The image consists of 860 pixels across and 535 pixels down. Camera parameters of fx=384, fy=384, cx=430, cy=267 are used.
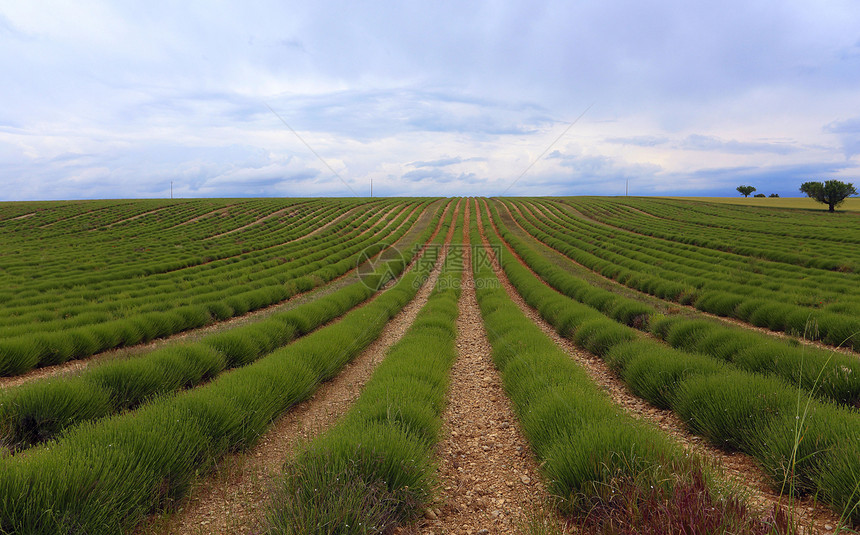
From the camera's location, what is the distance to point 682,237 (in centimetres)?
3016

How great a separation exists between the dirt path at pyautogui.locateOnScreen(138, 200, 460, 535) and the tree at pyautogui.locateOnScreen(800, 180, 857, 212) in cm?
8285

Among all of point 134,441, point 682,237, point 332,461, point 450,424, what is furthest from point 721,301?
point 682,237

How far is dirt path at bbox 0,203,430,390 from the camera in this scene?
7.12m

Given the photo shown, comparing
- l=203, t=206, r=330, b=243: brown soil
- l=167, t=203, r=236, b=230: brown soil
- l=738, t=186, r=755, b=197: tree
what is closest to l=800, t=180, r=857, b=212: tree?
l=738, t=186, r=755, b=197: tree

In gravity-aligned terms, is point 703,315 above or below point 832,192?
below

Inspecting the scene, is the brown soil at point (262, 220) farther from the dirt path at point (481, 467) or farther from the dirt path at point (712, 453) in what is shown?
the dirt path at point (712, 453)

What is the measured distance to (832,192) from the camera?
5919 centimetres

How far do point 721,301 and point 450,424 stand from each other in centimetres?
1071

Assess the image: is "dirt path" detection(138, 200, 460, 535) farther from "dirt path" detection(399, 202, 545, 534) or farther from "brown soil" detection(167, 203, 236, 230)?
"brown soil" detection(167, 203, 236, 230)

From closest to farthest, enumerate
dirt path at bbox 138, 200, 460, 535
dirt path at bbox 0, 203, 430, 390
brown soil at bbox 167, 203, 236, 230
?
dirt path at bbox 138, 200, 460, 535
dirt path at bbox 0, 203, 430, 390
brown soil at bbox 167, 203, 236, 230

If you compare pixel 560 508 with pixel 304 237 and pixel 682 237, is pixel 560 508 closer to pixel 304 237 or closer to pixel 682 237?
pixel 682 237

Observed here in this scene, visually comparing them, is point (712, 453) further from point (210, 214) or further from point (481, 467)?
point (210, 214)

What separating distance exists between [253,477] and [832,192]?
8552 cm

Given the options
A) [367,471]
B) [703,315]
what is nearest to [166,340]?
[367,471]
